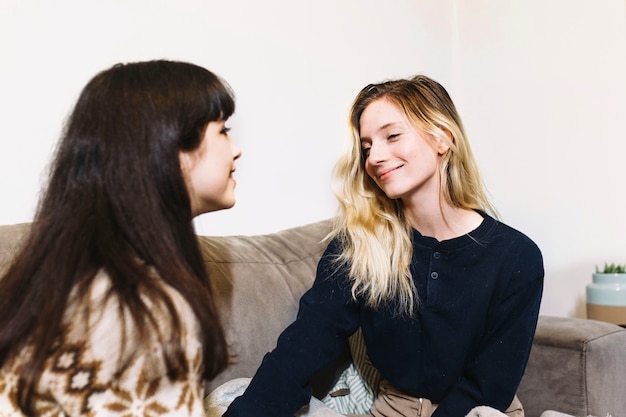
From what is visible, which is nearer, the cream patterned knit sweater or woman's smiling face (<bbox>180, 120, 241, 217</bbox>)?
the cream patterned knit sweater

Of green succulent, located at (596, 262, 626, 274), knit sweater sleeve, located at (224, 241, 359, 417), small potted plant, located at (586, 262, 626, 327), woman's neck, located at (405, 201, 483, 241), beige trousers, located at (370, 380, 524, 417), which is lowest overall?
beige trousers, located at (370, 380, 524, 417)

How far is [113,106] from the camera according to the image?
2.77 ft

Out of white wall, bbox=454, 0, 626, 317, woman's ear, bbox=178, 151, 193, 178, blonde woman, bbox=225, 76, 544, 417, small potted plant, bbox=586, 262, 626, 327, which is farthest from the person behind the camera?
white wall, bbox=454, 0, 626, 317

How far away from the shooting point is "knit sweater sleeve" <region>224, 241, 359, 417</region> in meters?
1.19

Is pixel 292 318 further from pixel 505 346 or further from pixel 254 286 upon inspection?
pixel 505 346

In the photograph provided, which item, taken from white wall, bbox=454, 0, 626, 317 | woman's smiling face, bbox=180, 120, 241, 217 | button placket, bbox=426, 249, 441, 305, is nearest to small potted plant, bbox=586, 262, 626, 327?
white wall, bbox=454, 0, 626, 317

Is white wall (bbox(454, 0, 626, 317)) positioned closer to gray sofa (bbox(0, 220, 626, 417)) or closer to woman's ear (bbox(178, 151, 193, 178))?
gray sofa (bbox(0, 220, 626, 417))

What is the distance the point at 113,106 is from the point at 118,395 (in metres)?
0.38

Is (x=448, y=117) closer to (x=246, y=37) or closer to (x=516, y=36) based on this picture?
(x=246, y=37)

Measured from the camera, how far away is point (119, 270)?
77 centimetres

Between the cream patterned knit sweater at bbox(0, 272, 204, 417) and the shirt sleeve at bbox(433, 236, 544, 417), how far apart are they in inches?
28.0

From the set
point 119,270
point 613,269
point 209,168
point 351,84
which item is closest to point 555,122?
point 613,269

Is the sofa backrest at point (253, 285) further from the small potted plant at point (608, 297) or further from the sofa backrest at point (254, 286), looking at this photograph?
the small potted plant at point (608, 297)

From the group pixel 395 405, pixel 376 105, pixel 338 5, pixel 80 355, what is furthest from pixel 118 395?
pixel 338 5
